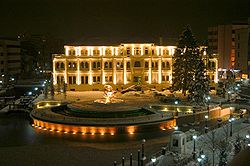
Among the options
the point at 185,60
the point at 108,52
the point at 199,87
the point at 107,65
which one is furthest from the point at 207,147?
the point at 108,52

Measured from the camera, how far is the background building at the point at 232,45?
70.9 m

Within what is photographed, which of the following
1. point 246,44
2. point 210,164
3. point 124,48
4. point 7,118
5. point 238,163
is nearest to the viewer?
point 238,163

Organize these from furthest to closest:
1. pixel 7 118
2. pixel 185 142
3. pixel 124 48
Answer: pixel 124 48 → pixel 7 118 → pixel 185 142

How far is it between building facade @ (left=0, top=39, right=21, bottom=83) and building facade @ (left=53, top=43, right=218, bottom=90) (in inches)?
806

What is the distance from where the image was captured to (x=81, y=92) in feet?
182

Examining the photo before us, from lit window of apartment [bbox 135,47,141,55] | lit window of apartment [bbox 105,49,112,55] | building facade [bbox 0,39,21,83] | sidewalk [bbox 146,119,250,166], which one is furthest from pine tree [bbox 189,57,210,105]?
building facade [bbox 0,39,21,83]

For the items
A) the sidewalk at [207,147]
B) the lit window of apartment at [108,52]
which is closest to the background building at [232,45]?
the lit window of apartment at [108,52]

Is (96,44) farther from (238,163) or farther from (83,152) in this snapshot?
(238,163)

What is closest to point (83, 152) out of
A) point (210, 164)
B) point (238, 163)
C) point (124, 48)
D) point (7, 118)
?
point (210, 164)

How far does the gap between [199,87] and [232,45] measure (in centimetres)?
3859

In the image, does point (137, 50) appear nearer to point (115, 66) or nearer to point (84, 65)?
point (115, 66)

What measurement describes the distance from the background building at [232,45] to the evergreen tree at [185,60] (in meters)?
22.2

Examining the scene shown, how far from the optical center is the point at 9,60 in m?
80.8

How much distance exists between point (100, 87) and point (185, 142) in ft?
119
